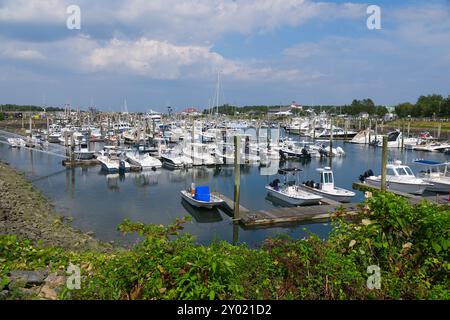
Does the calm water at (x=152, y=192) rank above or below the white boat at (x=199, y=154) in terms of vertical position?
below

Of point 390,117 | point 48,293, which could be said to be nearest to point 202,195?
point 48,293

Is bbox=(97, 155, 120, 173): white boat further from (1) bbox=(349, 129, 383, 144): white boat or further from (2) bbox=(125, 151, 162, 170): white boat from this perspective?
(1) bbox=(349, 129, 383, 144): white boat

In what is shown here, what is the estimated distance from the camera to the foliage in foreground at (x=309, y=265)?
4648 mm

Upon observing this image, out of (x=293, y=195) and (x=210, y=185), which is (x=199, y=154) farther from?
(x=293, y=195)

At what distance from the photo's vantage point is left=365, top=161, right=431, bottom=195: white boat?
2611 centimetres

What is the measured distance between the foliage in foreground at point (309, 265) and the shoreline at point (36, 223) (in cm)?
691

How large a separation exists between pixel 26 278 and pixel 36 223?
10.2 metres

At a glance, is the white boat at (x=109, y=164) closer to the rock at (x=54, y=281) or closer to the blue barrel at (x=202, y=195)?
the blue barrel at (x=202, y=195)

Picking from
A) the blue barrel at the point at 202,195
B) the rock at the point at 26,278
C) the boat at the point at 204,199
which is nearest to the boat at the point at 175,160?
the boat at the point at 204,199

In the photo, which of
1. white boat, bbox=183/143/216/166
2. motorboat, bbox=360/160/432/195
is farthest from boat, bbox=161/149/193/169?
motorboat, bbox=360/160/432/195
